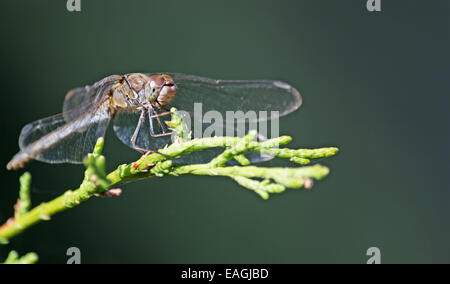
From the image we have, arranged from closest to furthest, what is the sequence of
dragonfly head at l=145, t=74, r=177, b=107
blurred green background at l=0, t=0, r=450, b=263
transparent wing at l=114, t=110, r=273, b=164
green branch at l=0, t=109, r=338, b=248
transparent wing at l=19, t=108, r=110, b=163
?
green branch at l=0, t=109, r=338, b=248 → transparent wing at l=114, t=110, r=273, b=164 → dragonfly head at l=145, t=74, r=177, b=107 → transparent wing at l=19, t=108, r=110, b=163 → blurred green background at l=0, t=0, r=450, b=263

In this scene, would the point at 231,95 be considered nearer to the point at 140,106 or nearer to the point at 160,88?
the point at 160,88

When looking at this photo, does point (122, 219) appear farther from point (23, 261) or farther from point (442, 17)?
point (442, 17)

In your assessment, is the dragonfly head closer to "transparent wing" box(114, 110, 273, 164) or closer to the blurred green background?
"transparent wing" box(114, 110, 273, 164)

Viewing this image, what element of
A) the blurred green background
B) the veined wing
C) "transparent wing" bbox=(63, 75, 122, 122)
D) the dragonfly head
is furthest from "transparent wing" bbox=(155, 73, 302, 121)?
the blurred green background

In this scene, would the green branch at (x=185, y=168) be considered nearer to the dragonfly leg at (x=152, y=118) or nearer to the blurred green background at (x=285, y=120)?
the dragonfly leg at (x=152, y=118)

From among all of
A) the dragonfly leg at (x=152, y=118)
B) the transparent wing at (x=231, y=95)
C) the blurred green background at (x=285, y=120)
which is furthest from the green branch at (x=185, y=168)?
the blurred green background at (x=285, y=120)

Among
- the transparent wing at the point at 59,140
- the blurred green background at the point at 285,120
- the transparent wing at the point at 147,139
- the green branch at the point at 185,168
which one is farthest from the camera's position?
the blurred green background at the point at 285,120

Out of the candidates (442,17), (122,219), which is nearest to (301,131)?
(122,219)
